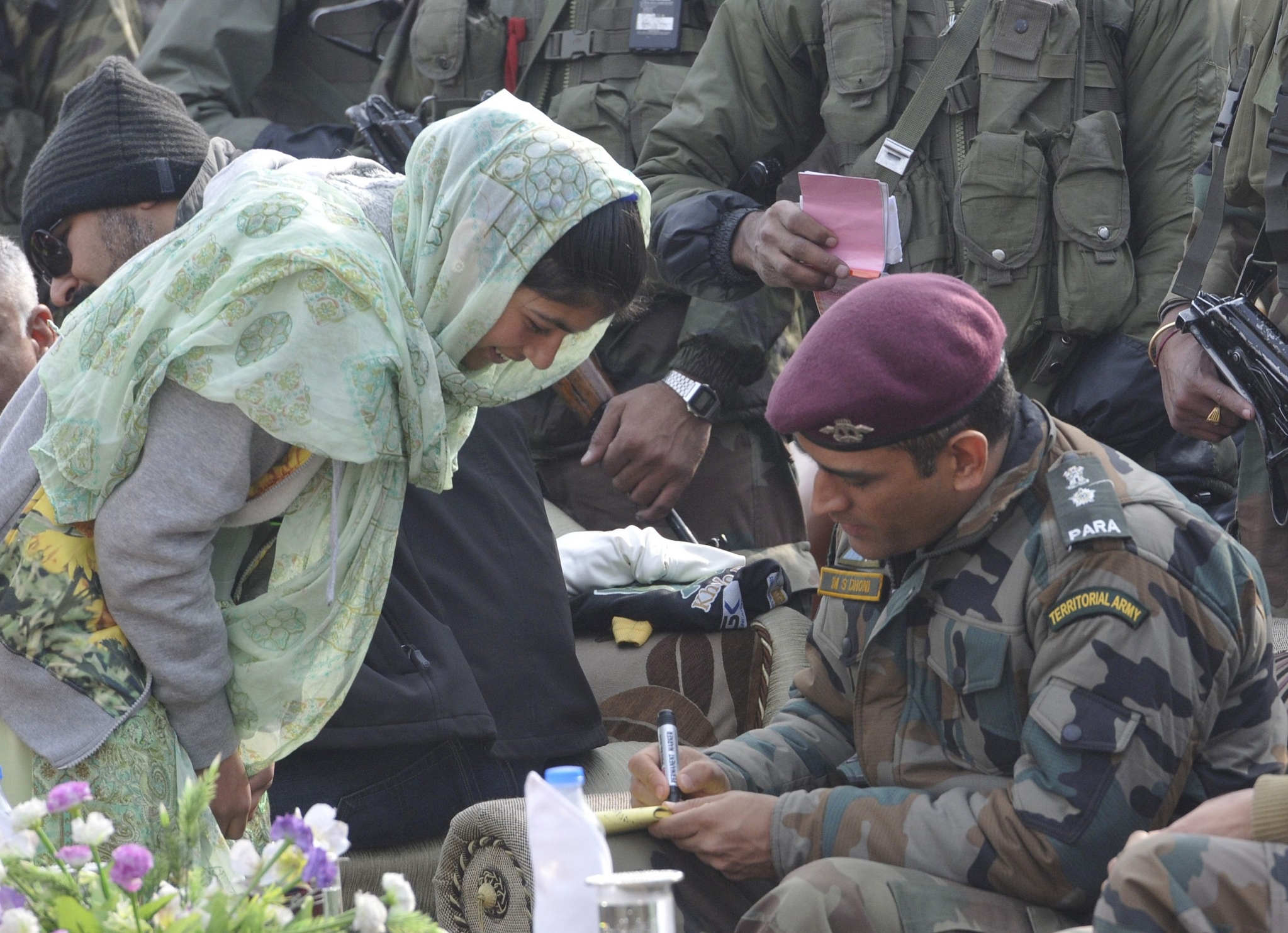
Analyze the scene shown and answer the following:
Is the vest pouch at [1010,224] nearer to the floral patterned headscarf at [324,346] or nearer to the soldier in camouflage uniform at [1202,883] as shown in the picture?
the floral patterned headscarf at [324,346]

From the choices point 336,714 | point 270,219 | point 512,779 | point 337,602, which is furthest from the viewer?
point 512,779

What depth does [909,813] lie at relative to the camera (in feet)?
6.95

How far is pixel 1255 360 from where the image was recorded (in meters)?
2.96

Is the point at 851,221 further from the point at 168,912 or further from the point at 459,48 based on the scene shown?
the point at 168,912

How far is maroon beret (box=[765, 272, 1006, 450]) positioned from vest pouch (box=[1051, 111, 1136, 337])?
50.7 inches

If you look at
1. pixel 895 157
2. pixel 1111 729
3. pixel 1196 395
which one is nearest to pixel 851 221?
pixel 895 157

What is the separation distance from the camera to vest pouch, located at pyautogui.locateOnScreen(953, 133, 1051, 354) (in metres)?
3.40

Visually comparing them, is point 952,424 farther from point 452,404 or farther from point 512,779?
point 512,779

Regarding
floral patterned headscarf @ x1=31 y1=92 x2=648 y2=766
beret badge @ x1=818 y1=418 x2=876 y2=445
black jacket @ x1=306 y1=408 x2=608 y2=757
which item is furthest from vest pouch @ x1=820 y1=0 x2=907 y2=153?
beret badge @ x1=818 y1=418 x2=876 y2=445

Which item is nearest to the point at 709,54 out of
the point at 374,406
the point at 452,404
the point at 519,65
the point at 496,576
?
the point at 519,65

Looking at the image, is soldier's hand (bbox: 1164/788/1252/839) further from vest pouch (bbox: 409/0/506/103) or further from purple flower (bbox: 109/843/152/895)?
vest pouch (bbox: 409/0/506/103)

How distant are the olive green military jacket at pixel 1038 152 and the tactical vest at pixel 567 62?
69cm

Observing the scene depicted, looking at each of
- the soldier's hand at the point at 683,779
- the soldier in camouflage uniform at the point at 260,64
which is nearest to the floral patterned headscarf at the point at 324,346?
the soldier's hand at the point at 683,779

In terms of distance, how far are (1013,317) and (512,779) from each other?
5.15 feet
